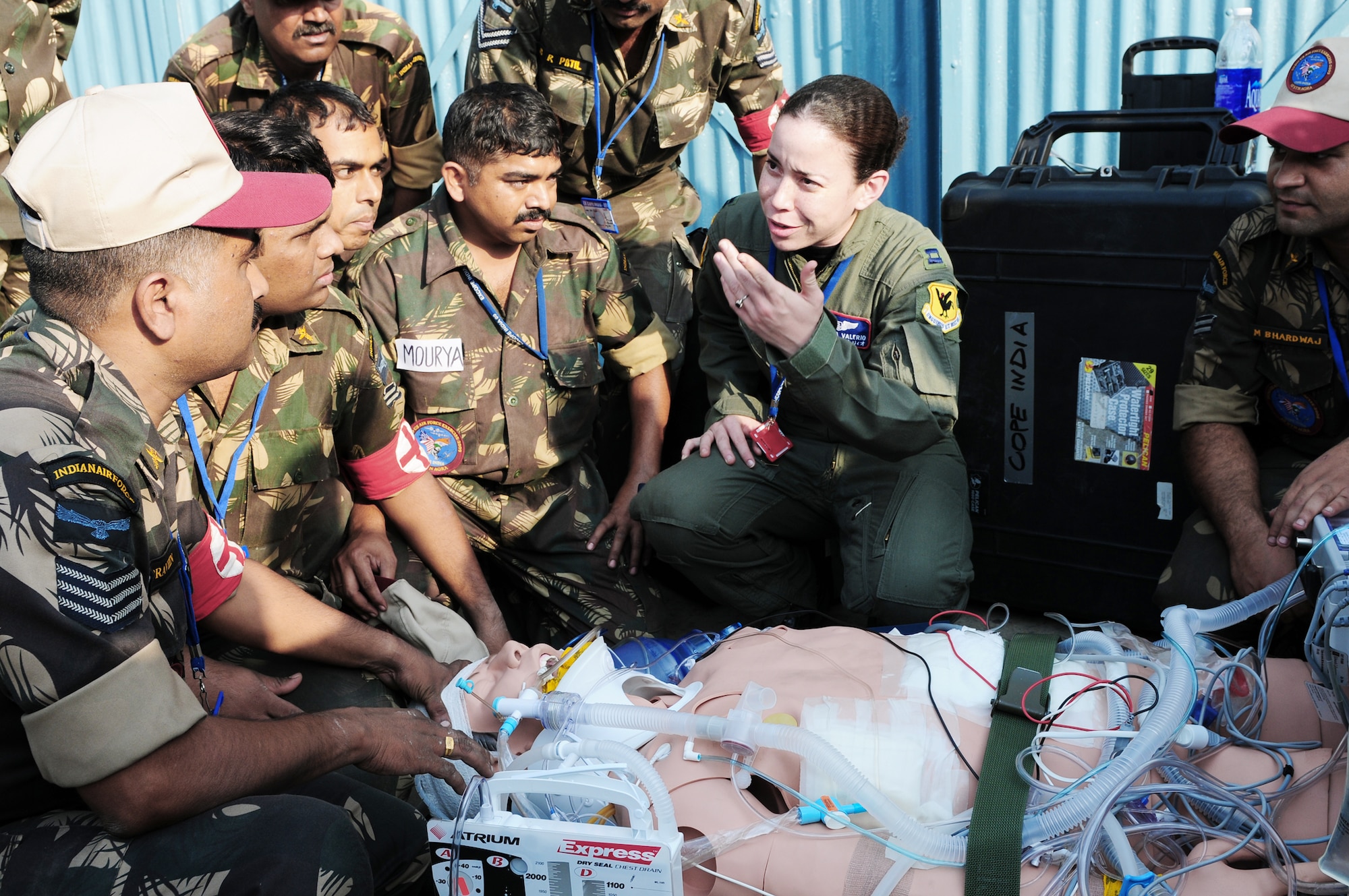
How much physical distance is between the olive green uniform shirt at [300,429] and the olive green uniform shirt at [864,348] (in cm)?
93

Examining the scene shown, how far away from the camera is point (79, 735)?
149 cm

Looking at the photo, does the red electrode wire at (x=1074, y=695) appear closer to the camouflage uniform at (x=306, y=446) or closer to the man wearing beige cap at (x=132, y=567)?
the man wearing beige cap at (x=132, y=567)

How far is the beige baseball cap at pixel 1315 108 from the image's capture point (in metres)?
2.38

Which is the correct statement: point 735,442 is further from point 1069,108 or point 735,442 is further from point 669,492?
point 1069,108

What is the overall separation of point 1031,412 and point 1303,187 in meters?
0.91

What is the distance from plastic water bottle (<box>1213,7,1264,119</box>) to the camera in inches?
126

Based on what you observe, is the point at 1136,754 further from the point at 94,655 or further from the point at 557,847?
the point at 94,655

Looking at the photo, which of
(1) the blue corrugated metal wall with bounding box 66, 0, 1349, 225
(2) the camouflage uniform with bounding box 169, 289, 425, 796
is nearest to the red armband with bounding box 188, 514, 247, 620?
(2) the camouflage uniform with bounding box 169, 289, 425, 796

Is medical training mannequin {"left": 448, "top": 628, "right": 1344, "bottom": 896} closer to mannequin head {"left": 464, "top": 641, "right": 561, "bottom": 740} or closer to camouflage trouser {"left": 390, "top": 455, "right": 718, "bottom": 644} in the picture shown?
mannequin head {"left": 464, "top": 641, "right": 561, "bottom": 740}

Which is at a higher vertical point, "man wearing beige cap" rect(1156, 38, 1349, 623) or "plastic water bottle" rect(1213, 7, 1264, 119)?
"plastic water bottle" rect(1213, 7, 1264, 119)

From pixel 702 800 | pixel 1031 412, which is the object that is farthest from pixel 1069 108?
pixel 702 800

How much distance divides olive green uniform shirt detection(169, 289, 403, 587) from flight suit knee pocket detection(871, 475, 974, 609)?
125cm

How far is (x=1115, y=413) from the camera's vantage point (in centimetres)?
302

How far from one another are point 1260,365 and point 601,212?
1.95m
